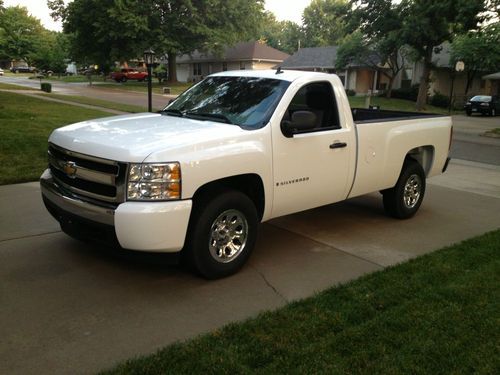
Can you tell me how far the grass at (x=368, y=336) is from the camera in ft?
10.3

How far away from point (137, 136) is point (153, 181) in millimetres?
574

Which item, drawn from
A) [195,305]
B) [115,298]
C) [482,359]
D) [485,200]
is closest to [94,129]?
[115,298]

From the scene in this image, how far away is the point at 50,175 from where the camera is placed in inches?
191

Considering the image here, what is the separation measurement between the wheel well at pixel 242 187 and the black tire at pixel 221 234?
6 centimetres

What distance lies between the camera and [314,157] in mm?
5125

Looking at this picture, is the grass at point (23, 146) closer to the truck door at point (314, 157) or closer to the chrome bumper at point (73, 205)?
the chrome bumper at point (73, 205)

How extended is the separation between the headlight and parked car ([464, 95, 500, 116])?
3178 centimetres

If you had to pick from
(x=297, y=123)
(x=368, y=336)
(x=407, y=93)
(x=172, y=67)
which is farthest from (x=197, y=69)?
(x=368, y=336)

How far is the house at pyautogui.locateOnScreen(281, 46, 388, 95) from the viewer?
48.5m

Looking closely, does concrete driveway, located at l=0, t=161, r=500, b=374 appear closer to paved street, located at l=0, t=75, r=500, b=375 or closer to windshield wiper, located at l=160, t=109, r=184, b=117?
paved street, located at l=0, t=75, r=500, b=375

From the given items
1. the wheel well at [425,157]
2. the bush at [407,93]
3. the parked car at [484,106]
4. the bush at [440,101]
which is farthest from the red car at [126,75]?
the wheel well at [425,157]

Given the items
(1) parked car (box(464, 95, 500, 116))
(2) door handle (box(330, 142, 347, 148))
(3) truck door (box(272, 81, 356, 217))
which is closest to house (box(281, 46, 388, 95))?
(1) parked car (box(464, 95, 500, 116))

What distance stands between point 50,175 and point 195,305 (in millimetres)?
2056

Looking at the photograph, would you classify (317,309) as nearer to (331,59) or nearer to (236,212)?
(236,212)
